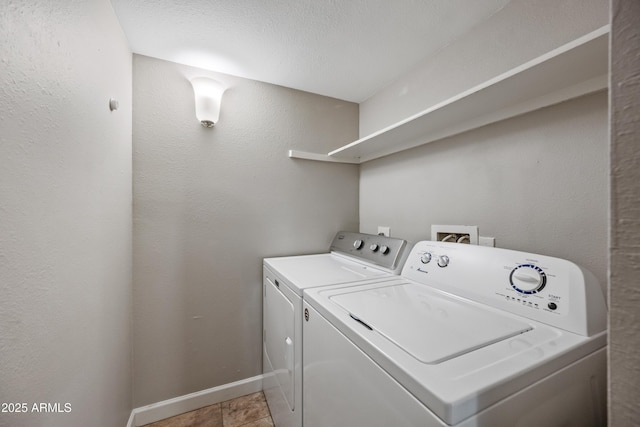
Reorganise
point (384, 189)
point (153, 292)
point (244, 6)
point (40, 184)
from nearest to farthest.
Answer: point (40, 184)
point (244, 6)
point (153, 292)
point (384, 189)

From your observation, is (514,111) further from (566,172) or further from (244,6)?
(244,6)

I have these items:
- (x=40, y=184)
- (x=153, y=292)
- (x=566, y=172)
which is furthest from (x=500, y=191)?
(x=153, y=292)

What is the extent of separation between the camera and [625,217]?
10.5 inches

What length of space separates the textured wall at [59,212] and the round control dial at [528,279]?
55.6 inches

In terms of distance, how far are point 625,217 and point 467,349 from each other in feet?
1.56

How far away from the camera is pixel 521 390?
52 cm

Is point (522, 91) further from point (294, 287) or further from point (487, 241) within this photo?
point (294, 287)

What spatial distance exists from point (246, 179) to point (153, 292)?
93 cm

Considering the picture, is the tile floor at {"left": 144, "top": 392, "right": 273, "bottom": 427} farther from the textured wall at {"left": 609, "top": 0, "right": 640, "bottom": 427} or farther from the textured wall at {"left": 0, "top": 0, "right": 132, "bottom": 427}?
the textured wall at {"left": 609, "top": 0, "right": 640, "bottom": 427}

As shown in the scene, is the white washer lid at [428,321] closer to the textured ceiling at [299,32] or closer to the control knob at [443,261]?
the control knob at [443,261]

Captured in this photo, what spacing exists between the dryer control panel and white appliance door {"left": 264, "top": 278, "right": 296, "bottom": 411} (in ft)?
2.22

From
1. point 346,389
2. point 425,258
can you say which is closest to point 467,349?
point 346,389

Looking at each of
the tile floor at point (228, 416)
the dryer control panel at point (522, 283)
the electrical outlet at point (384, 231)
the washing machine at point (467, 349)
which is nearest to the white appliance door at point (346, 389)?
the washing machine at point (467, 349)

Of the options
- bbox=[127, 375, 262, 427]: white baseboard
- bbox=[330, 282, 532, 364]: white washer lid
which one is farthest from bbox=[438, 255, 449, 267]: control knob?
bbox=[127, 375, 262, 427]: white baseboard
